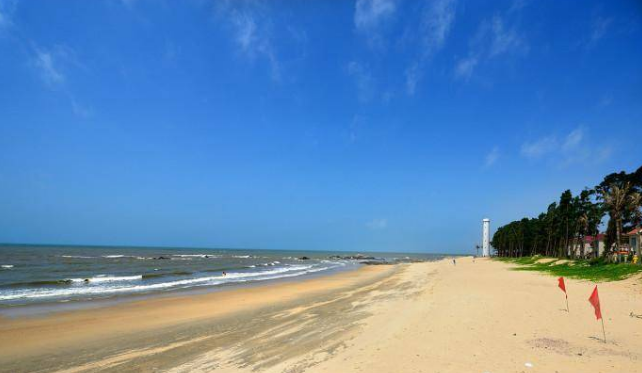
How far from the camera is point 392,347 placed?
878cm

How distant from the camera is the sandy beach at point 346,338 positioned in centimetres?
777

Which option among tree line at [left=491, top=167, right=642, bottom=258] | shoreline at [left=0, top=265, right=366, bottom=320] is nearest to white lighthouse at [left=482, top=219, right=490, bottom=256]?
tree line at [left=491, top=167, right=642, bottom=258]

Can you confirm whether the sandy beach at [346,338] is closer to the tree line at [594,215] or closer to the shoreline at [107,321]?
the shoreline at [107,321]

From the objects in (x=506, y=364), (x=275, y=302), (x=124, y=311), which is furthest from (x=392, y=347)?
(x=124, y=311)

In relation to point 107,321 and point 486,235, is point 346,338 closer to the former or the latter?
point 107,321

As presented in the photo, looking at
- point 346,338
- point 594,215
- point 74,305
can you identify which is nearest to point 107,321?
point 74,305

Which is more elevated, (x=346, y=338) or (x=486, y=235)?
(x=486, y=235)

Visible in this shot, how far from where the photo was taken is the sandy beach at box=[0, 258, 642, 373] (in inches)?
306

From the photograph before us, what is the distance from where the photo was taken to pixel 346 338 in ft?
32.9

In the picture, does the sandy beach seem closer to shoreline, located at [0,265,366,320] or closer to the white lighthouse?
shoreline, located at [0,265,366,320]

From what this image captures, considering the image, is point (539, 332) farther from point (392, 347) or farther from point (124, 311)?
point (124, 311)

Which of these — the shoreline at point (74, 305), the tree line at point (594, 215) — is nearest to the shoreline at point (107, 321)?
the shoreline at point (74, 305)

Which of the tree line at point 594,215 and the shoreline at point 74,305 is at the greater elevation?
the tree line at point 594,215

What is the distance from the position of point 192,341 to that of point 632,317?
13.7 meters
